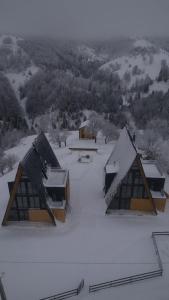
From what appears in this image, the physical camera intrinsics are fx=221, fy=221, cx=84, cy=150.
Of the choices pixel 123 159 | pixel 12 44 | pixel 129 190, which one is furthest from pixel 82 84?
pixel 129 190

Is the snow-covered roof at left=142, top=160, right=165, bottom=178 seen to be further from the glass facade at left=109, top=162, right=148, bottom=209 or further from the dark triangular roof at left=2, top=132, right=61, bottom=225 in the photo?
the dark triangular roof at left=2, top=132, right=61, bottom=225

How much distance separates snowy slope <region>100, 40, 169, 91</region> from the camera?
149500 millimetres

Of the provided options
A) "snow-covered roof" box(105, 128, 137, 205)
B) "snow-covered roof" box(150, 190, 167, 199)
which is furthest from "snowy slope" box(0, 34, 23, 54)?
"snow-covered roof" box(150, 190, 167, 199)

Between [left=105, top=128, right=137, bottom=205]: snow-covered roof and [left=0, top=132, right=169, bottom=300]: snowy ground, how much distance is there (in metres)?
2.77

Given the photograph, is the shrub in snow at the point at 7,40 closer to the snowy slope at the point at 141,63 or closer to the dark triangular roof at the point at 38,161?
the snowy slope at the point at 141,63

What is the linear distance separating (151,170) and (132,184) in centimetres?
346

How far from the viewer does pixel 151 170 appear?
24.8 metres

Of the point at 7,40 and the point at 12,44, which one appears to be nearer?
the point at 7,40

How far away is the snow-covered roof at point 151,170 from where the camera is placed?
23823 mm

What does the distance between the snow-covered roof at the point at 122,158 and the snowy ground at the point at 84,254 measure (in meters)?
2.77

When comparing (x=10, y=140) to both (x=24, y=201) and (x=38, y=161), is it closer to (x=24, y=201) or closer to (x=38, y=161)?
(x=38, y=161)

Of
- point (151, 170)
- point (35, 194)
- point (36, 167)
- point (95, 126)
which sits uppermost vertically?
point (36, 167)

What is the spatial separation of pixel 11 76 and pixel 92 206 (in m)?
153

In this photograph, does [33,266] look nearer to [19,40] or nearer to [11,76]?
A: [11,76]
